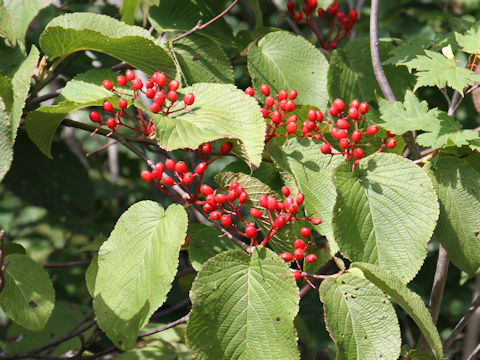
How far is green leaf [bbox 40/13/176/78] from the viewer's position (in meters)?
1.51

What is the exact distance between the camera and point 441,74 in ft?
5.10

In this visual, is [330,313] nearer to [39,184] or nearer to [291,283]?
[291,283]

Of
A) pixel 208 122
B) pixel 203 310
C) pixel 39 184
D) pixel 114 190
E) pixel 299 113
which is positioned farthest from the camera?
pixel 114 190

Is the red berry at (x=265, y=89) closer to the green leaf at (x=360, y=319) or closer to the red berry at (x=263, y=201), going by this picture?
the red berry at (x=263, y=201)

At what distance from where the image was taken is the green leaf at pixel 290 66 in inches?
72.1

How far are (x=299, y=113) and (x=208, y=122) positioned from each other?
1.11ft

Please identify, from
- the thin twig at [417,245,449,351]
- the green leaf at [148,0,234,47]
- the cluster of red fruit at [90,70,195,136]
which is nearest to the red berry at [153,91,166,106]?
Answer: the cluster of red fruit at [90,70,195,136]

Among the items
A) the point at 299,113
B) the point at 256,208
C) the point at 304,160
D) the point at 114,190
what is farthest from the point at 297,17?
the point at 114,190

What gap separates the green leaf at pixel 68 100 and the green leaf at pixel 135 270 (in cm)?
35

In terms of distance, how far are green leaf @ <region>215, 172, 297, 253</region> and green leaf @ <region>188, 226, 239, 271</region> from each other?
5.1 inches

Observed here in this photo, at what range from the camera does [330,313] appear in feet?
4.32

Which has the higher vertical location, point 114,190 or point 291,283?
point 291,283

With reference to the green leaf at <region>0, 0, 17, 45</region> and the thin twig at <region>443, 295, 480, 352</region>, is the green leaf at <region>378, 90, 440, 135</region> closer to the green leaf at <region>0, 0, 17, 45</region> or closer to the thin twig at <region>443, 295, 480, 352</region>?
the thin twig at <region>443, 295, 480, 352</region>

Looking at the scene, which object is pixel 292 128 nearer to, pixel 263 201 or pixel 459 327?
pixel 263 201
